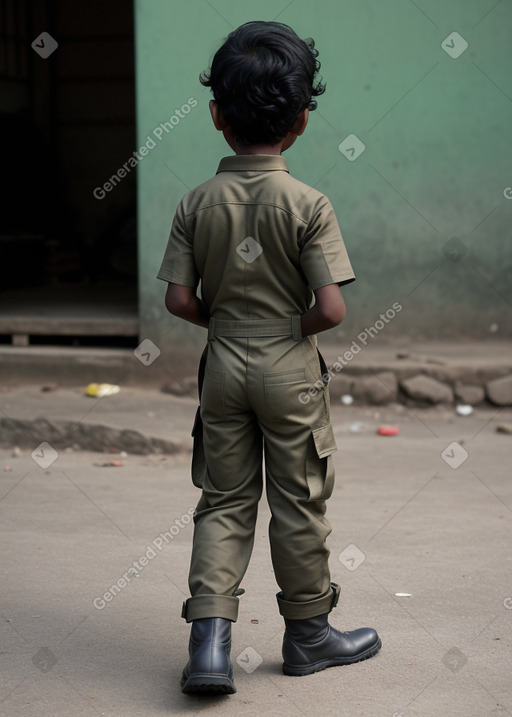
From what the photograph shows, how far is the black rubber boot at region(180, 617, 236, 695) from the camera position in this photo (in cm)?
249

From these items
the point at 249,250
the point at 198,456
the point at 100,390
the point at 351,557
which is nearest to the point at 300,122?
the point at 249,250

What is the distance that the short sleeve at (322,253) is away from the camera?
2.50 meters

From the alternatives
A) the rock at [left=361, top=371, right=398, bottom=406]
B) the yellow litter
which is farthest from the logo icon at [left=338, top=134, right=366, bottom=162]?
the yellow litter

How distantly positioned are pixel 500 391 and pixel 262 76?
397cm

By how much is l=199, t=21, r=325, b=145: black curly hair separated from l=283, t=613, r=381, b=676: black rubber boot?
129 centimetres

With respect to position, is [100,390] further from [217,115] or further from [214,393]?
[217,115]

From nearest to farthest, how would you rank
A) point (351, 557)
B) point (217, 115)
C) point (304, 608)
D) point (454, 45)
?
point (217, 115)
point (304, 608)
point (351, 557)
point (454, 45)

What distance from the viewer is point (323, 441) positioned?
261 centimetres

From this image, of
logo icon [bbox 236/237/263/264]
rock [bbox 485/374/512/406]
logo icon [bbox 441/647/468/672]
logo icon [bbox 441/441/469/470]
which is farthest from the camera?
rock [bbox 485/374/512/406]

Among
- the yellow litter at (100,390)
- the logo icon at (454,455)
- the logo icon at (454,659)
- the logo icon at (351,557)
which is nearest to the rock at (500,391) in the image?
the logo icon at (454,455)

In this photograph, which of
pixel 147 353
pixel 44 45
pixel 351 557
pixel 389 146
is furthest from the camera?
pixel 44 45

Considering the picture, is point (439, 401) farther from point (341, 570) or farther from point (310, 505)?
point (310, 505)

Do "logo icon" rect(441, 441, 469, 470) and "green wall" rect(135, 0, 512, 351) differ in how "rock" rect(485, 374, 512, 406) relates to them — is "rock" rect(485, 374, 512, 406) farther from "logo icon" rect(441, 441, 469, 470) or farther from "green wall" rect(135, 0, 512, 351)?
"logo icon" rect(441, 441, 469, 470)

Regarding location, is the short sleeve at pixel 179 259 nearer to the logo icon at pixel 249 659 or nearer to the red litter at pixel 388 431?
the logo icon at pixel 249 659
